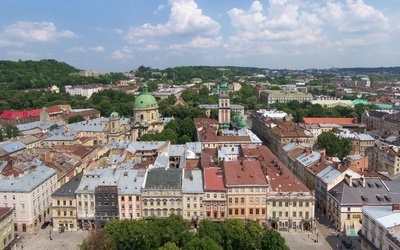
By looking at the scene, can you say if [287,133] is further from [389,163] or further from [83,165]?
[83,165]

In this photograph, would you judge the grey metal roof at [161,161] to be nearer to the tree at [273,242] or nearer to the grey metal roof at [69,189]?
the grey metal roof at [69,189]

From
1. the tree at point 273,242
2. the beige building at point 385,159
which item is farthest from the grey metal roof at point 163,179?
the beige building at point 385,159

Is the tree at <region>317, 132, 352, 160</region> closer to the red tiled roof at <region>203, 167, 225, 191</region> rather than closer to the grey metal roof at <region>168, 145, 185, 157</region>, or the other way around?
the grey metal roof at <region>168, 145, 185, 157</region>

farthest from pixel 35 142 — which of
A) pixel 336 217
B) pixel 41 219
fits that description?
pixel 336 217

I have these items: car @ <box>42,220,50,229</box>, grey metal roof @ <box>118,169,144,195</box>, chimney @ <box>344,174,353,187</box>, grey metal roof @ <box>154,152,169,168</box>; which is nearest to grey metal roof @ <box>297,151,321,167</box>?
chimney @ <box>344,174,353,187</box>

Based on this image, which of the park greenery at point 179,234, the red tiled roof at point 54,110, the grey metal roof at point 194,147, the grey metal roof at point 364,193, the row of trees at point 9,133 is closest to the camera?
the park greenery at point 179,234
